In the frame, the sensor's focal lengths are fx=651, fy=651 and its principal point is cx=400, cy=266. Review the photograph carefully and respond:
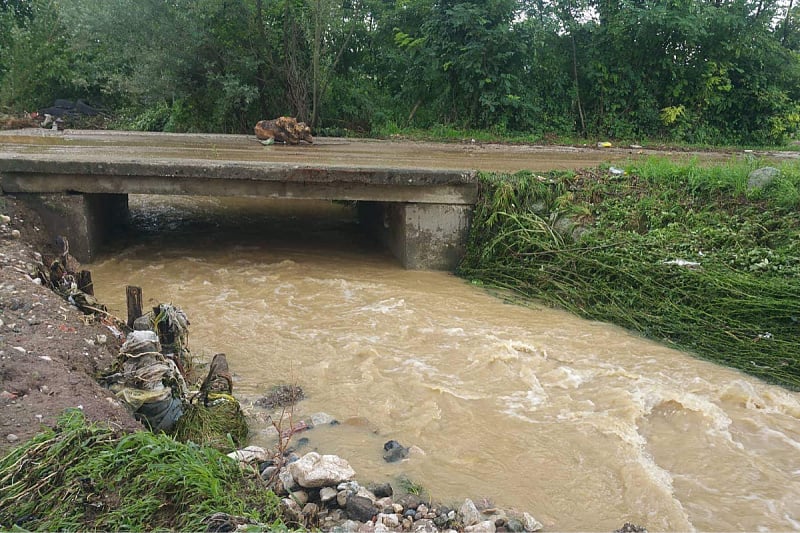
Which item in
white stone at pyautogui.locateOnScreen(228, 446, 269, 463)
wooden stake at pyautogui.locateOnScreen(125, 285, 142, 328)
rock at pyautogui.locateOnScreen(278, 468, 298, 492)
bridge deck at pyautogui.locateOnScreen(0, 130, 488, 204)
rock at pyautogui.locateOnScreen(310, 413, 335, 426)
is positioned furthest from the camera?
bridge deck at pyautogui.locateOnScreen(0, 130, 488, 204)

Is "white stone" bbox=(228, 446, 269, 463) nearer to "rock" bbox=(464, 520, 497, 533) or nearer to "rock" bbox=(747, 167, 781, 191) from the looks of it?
"rock" bbox=(464, 520, 497, 533)

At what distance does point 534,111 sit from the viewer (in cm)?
1446

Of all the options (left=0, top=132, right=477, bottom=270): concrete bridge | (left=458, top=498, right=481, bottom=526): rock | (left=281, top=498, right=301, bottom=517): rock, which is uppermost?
(left=0, top=132, right=477, bottom=270): concrete bridge

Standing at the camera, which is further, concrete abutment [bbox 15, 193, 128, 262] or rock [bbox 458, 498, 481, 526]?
concrete abutment [bbox 15, 193, 128, 262]

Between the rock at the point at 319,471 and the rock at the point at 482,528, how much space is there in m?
0.66

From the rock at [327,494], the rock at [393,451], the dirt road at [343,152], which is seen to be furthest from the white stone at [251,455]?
the dirt road at [343,152]

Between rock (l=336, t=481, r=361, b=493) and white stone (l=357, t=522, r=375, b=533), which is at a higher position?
rock (l=336, t=481, r=361, b=493)

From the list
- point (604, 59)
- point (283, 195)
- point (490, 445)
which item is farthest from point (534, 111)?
point (490, 445)

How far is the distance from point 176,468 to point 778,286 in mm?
4924

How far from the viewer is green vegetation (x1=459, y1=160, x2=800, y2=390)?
5.34 metres

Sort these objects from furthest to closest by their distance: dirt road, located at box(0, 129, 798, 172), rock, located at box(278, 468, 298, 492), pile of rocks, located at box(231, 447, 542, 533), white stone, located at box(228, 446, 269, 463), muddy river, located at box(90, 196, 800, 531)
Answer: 1. dirt road, located at box(0, 129, 798, 172)
2. muddy river, located at box(90, 196, 800, 531)
3. white stone, located at box(228, 446, 269, 463)
4. rock, located at box(278, 468, 298, 492)
5. pile of rocks, located at box(231, 447, 542, 533)

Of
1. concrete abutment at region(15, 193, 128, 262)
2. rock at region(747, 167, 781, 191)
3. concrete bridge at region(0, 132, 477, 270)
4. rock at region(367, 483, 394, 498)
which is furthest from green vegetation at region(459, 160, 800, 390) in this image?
concrete abutment at region(15, 193, 128, 262)

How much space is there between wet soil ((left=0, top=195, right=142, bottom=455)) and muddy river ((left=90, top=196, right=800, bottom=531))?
97 cm

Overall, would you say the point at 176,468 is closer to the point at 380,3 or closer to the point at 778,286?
the point at 778,286
